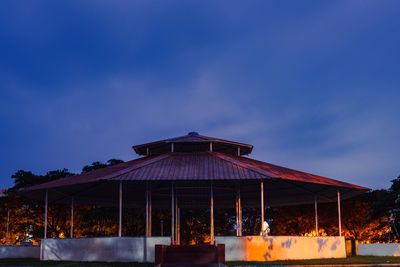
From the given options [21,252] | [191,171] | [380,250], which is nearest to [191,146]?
[191,171]

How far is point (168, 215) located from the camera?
4416 centimetres

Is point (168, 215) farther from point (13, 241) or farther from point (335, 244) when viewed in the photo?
point (13, 241)

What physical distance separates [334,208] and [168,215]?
1512 cm

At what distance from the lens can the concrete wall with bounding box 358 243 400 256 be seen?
28.0 meters

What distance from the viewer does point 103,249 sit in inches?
874

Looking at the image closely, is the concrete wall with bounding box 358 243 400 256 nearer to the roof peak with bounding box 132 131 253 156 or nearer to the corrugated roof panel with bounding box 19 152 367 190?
the corrugated roof panel with bounding box 19 152 367 190

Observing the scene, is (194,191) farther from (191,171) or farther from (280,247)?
(280,247)

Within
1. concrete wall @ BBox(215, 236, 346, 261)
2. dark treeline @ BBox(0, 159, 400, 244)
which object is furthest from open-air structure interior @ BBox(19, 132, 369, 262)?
dark treeline @ BBox(0, 159, 400, 244)

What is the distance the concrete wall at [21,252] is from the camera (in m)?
31.0

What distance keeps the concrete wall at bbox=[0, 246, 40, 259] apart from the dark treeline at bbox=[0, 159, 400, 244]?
907cm

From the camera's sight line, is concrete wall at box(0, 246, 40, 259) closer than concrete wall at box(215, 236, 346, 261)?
No

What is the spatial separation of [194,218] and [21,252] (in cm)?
2070

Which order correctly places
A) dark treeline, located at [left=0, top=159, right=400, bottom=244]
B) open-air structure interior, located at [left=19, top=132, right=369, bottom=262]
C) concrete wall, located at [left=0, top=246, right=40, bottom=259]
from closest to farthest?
open-air structure interior, located at [left=19, top=132, right=369, bottom=262], concrete wall, located at [left=0, top=246, right=40, bottom=259], dark treeline, located at [left=0, top=159, right=400, bottom=244]

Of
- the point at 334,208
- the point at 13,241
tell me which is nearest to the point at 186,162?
the point at 334,208
